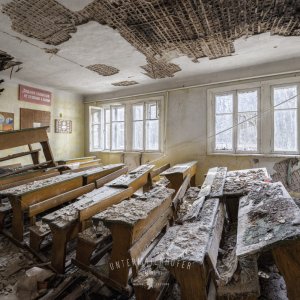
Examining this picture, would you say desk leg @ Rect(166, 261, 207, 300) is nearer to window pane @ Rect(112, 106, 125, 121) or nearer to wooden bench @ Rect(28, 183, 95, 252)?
wooden bench @ Rect(28, 183, 95, 252)

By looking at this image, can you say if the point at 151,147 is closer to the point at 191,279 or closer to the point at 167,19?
the point at 167,19

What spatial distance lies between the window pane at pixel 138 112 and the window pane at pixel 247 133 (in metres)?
2.51

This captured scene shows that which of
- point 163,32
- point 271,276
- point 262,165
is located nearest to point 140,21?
point 163,32

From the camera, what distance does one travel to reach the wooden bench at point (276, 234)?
1.00 m

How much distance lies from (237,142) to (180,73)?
76.9 inches

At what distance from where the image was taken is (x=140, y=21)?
245 centimetres

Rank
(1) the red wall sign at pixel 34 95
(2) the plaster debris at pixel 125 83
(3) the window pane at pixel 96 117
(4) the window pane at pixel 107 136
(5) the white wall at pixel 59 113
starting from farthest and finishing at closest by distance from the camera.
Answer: (3) the window pane at pixel 96 117
(4) the window pane at pixel 107 136
(2) the plaster debris at pixel 125 83
(1) the red wall sign at pixel 34 95
(5) the white wall at pixel 59 113

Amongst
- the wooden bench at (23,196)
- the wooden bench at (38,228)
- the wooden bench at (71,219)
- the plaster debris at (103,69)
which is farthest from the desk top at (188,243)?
the plaster debris at (103,69)

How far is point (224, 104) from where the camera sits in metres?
4.61

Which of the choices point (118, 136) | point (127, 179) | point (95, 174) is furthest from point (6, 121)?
point (127, 179)

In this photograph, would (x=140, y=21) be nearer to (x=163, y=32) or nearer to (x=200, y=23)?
(x=163, y=32)

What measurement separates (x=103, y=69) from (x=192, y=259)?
4099 millimetres

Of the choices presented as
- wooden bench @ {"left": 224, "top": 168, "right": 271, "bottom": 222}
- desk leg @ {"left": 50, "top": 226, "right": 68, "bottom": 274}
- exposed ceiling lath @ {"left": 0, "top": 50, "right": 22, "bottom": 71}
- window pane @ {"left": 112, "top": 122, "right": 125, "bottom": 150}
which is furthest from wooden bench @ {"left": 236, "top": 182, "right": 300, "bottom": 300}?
window pane @ {"left": 112, "top": 122, "right": 125, "bottom": 150}

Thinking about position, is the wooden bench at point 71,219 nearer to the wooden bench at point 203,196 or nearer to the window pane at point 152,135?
the wooden bench at point 203,196
